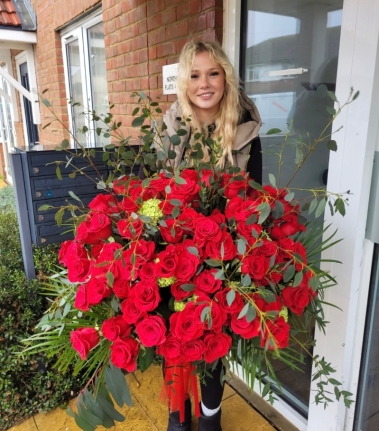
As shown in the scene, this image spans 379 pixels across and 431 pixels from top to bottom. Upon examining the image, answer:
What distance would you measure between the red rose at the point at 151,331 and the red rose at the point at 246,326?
172mm

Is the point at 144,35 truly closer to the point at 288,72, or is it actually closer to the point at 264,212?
the point at 288,72

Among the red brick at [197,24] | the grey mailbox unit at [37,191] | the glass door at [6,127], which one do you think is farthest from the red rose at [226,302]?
the glass door at [6,127]

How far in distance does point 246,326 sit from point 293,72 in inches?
53.0

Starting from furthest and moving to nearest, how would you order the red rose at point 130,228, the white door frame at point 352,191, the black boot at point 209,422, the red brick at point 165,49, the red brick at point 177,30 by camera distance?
the red brick at point 165,49 → the red brick at point 177,30 → the black boot at point 209,422 → the white door frame at point 352,191 → the red rose at point 130,228

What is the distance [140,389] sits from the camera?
2.25 metres

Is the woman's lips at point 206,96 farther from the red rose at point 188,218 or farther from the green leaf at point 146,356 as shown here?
the green leaf at point 146,356

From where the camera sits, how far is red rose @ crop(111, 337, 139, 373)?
0.93m

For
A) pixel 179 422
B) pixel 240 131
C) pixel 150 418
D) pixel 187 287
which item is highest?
pixel 240 131

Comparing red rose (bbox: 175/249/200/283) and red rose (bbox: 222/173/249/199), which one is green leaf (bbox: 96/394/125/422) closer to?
red rose (bbox: 175/249/200/283)

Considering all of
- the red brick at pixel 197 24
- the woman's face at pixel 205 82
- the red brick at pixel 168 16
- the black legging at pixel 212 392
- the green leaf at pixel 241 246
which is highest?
the red brick at pixel 168 16

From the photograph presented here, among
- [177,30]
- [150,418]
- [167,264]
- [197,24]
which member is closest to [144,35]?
[177,30]

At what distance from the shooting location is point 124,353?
93 cm

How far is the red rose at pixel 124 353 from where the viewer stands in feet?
3.05

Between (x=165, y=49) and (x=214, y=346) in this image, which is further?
Answer: (x=165, y=49)
